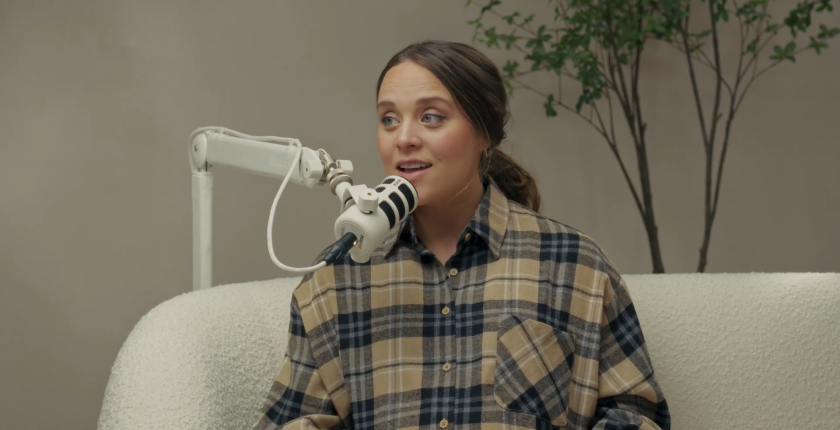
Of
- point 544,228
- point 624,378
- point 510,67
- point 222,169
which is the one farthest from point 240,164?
point 510,67

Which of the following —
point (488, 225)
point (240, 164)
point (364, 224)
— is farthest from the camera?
point (488, 225)

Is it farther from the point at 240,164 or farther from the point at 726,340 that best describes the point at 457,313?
the point at 726,340

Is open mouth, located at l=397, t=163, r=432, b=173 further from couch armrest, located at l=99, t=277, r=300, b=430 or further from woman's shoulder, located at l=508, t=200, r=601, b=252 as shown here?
couch armrest, located at l=99, t=277, r=300, b=430

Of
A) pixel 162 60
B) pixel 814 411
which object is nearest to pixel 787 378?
pixel 814 411

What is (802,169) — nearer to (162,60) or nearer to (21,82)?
(162,60)

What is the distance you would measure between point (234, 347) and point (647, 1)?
1353 mm

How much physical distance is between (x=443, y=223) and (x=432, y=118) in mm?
169

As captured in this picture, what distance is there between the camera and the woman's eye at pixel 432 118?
1.23m

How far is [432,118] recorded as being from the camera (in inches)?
48.5

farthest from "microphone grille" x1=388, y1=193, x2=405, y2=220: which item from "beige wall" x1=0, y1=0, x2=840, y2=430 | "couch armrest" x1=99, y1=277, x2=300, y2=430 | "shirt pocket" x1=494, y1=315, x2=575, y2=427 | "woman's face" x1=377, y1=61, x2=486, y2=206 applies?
"beige wall" x1=0, y1=0, x2=840, y2=430

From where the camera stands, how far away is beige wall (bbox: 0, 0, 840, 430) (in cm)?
202

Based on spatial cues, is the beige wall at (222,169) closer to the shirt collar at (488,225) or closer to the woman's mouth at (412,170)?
the shirt collar at (488,225)

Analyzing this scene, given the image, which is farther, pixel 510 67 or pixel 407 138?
pixel 510 67

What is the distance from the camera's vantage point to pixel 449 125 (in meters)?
1.23
